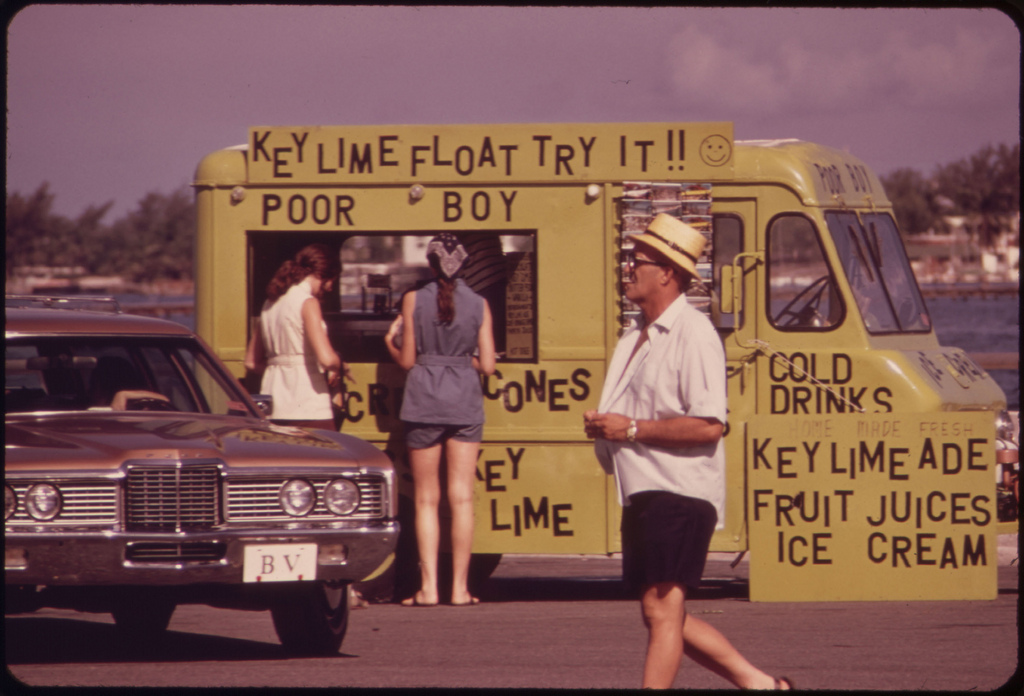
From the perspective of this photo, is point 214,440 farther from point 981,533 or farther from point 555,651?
point 981,533

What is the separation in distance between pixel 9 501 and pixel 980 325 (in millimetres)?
78169

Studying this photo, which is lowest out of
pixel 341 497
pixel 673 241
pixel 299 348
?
pixel 341 497

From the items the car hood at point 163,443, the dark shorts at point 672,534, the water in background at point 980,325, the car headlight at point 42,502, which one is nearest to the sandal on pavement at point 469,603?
the car hood at point 163,443

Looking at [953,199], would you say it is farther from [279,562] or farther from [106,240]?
[279,562]

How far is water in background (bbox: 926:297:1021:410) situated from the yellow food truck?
2.85ft

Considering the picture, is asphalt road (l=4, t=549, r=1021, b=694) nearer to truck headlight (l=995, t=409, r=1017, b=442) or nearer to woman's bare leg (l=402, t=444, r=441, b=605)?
woman's bare leg (l=402, t=444, r=441, b=605)

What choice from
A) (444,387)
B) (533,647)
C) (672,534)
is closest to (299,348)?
(444,387)

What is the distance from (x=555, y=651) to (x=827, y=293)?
9.24ft

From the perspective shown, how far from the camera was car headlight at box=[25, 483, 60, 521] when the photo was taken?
6812mm

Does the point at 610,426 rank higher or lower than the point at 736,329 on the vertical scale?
lower

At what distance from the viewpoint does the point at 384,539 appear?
735 cm

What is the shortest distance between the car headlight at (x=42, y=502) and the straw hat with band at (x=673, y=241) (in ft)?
8.60

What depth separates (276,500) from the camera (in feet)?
23.5

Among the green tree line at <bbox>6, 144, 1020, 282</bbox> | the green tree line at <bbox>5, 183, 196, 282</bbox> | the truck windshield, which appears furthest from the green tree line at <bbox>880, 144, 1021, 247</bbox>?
the truck windshield
